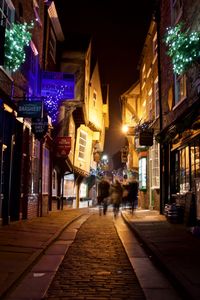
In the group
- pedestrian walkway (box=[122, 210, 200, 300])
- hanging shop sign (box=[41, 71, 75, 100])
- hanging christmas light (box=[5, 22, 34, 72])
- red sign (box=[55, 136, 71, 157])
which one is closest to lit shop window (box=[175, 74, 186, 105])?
hanging shop sign (box=[41, 71, 75, 100])

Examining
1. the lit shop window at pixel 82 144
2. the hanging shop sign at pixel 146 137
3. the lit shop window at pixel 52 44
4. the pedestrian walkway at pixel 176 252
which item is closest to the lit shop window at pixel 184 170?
the pedestrian walkway at pixel 176 252

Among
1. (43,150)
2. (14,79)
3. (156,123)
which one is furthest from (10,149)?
(156,123)

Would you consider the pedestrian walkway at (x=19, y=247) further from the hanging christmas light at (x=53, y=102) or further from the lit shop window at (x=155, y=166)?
the lit shop window at (x=155, y=166)

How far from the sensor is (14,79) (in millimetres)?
14500

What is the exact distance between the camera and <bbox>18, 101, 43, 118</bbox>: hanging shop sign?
46.0 feet

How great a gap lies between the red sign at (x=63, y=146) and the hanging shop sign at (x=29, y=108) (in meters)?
9.62

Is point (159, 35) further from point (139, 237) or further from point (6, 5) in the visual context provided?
point (139, 237)

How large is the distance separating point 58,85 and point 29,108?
16.5 ft

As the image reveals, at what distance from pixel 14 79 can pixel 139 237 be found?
721 centimetres

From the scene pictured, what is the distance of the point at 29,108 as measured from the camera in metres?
14.1

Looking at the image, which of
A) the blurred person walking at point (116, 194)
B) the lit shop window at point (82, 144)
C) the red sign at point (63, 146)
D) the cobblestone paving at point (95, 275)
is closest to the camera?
the cobblestone paving at point (95, 275)

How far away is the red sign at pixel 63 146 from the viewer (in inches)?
934

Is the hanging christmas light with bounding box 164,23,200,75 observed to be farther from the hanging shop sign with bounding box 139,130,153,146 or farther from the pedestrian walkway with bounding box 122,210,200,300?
the hanging shop sign with bounding box 139,130,153,146

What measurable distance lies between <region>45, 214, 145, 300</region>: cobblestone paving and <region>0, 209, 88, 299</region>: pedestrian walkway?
2.04 feet
